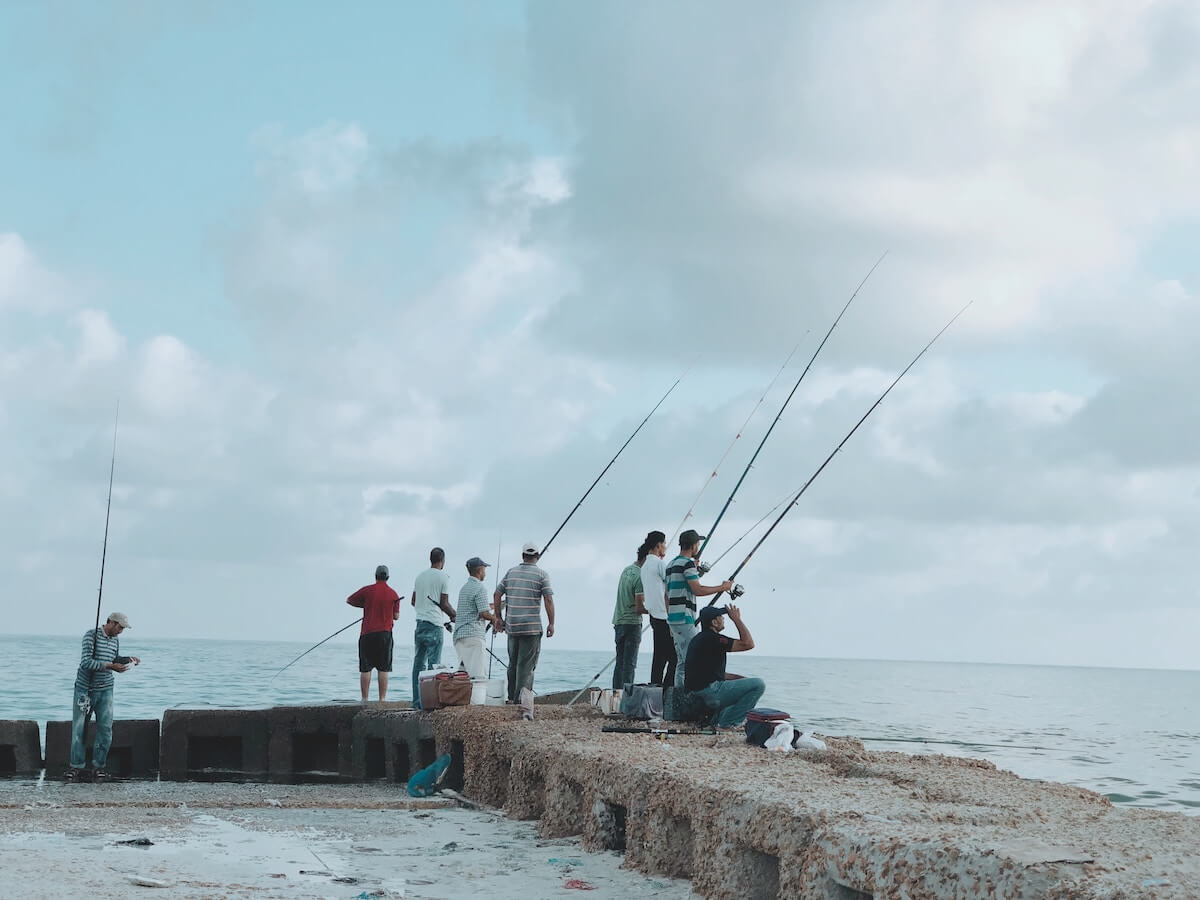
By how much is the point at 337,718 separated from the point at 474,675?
6.03 feet

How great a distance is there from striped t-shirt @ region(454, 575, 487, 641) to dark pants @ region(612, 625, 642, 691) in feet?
3.94

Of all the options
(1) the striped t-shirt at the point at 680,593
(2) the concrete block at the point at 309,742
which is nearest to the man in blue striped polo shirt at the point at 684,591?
(1) the striped t-shirt at the point at 680,593

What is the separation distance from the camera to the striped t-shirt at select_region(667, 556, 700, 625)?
971cm

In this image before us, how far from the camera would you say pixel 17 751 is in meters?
11.6

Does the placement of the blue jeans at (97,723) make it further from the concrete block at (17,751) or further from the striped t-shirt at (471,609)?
the striped t-shirt at (471,609)

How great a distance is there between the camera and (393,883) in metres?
6.05

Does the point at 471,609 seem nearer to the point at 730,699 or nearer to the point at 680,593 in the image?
the point at 680,593

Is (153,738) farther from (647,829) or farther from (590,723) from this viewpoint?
(647,829)

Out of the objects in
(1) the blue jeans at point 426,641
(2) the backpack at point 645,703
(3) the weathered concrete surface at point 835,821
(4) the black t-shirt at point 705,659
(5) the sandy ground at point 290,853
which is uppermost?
(1) the blue jeans at point 426,641

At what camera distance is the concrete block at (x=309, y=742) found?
41.0ft

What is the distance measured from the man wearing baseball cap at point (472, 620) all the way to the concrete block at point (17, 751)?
12.9 feet

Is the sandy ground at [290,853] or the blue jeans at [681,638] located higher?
the blue jeans at [681,638]

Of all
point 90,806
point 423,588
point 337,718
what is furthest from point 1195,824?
point 337,718

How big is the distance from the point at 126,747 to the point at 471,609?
3669 millimetres
